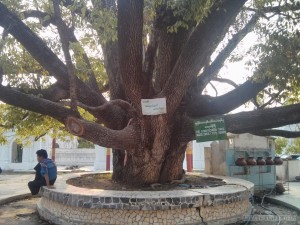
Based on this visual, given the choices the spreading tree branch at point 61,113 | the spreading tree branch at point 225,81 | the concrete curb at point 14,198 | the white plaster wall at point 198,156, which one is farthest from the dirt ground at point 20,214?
the white plaster wall at point 198,156

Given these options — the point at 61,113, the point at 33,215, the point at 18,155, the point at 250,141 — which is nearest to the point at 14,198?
the point at 33,215

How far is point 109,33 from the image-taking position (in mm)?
6238

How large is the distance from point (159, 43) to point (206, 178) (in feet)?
13.6

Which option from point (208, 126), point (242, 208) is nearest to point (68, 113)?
point (208, 126)

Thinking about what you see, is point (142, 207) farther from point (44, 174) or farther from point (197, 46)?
point (197, 46)

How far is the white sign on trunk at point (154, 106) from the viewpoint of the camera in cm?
729

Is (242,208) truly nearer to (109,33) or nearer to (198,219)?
(198,219)

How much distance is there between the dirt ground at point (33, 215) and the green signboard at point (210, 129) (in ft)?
6.26

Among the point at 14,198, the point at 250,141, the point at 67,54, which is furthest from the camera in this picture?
the point at 250,141

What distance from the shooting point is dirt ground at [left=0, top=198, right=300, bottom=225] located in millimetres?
6805

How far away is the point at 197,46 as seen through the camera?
20.5 ft

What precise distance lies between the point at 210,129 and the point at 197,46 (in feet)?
6.69

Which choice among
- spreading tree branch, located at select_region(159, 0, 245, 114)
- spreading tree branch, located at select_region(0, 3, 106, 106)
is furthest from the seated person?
spreading tree branch, located at select_region(159, 0, 245, 114)

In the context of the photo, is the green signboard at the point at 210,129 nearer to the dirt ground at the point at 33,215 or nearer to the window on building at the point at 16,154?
the dirt ground at the point at 33,215
